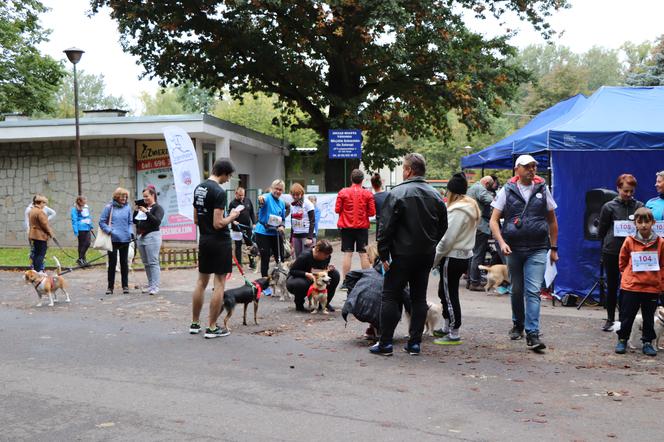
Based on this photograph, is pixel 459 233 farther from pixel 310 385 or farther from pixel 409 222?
pixel 310 385

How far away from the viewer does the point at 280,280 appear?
37.5ft

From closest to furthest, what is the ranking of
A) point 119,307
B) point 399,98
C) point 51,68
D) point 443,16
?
point 119,307 → point 443,16 → point 399,98 → point 51,68

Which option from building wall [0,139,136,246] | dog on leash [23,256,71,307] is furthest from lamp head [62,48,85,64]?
dog on leash [23,256,71,307]

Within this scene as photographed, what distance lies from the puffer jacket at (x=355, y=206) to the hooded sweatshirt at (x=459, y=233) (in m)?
3.95

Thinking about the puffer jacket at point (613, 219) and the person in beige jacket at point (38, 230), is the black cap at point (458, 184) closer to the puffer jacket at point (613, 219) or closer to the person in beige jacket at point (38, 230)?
the puffer jacket at point (613, 219)

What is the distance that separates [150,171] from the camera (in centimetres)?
2347

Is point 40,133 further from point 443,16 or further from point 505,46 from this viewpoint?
point 505,46

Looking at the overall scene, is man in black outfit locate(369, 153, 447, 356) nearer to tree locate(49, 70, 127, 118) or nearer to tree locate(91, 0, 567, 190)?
tree locate(91, 0, 567, 190)

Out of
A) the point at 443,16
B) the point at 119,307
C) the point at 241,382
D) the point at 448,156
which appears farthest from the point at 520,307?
the point at 448,156

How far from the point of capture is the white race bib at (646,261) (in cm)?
731

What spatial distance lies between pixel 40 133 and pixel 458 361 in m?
20.1

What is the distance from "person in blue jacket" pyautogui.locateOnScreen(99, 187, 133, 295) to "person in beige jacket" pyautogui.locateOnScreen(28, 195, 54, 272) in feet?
7.11

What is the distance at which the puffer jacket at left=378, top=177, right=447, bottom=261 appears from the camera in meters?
7.07

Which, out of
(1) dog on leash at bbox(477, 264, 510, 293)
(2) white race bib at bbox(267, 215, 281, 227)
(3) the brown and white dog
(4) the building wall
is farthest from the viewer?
(4) the building wall
